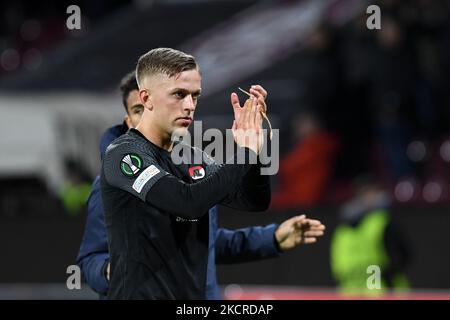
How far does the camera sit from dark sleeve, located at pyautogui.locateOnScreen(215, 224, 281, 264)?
14.5ft

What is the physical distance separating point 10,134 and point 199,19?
13.8 ft

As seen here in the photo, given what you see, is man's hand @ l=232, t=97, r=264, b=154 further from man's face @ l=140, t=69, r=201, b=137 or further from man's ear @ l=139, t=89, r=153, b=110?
man's ear @ l=139, t=89, r=153, b=110

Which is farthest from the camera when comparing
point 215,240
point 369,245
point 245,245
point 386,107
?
point 386,107

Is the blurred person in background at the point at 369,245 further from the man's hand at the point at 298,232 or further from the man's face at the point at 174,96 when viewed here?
the man's face at the point at 174,96

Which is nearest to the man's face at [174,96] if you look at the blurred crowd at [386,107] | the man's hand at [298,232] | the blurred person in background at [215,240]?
the blurred person in background at [215,240]

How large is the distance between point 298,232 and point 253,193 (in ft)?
1.98

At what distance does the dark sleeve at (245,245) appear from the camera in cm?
442

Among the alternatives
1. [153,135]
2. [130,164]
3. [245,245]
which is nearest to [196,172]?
[153,135]

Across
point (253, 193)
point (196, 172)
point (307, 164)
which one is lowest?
point (253, 193)

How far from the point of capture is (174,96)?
3.67m

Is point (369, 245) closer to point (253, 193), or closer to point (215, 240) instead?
point (215, 240)
